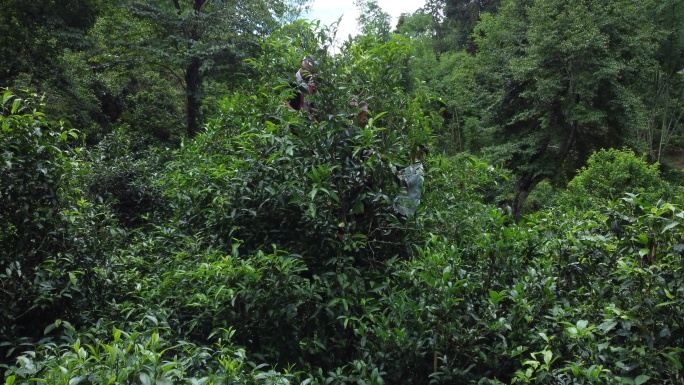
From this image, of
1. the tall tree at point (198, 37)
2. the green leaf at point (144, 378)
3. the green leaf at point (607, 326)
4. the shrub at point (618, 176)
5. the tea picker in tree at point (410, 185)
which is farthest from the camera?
the tall tree at point (198, 37)

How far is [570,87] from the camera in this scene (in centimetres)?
1166

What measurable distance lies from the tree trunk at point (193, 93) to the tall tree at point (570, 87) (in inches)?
320

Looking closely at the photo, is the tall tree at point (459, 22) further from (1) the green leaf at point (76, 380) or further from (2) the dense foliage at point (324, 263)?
(1) the green leaf at point (76, 380)

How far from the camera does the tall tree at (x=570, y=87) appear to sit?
11156 mm

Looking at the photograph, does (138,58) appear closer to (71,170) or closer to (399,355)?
(71,170)

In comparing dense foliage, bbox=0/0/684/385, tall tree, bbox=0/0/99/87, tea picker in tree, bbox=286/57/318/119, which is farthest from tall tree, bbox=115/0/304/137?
tea picker in tree, bbox=286/57/318/119

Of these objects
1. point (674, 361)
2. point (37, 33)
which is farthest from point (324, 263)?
point (37, 33)

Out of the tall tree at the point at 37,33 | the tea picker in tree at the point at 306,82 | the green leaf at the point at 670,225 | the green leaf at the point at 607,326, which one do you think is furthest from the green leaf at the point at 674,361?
the tall tree at the point at 37,33

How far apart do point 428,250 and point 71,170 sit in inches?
67.8

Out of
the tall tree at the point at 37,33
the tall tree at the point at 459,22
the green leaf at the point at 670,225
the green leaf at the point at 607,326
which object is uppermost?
the tall tree at the point at 459,22

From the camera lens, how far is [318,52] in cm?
247

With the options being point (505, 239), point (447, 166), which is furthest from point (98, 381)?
point (447, 166)

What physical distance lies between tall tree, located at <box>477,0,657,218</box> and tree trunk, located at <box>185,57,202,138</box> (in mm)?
8134

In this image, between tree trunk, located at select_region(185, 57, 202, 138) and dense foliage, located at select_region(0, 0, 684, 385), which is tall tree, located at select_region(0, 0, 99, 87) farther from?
dense foliage, located at select_region(0, 0, 684, 385)
